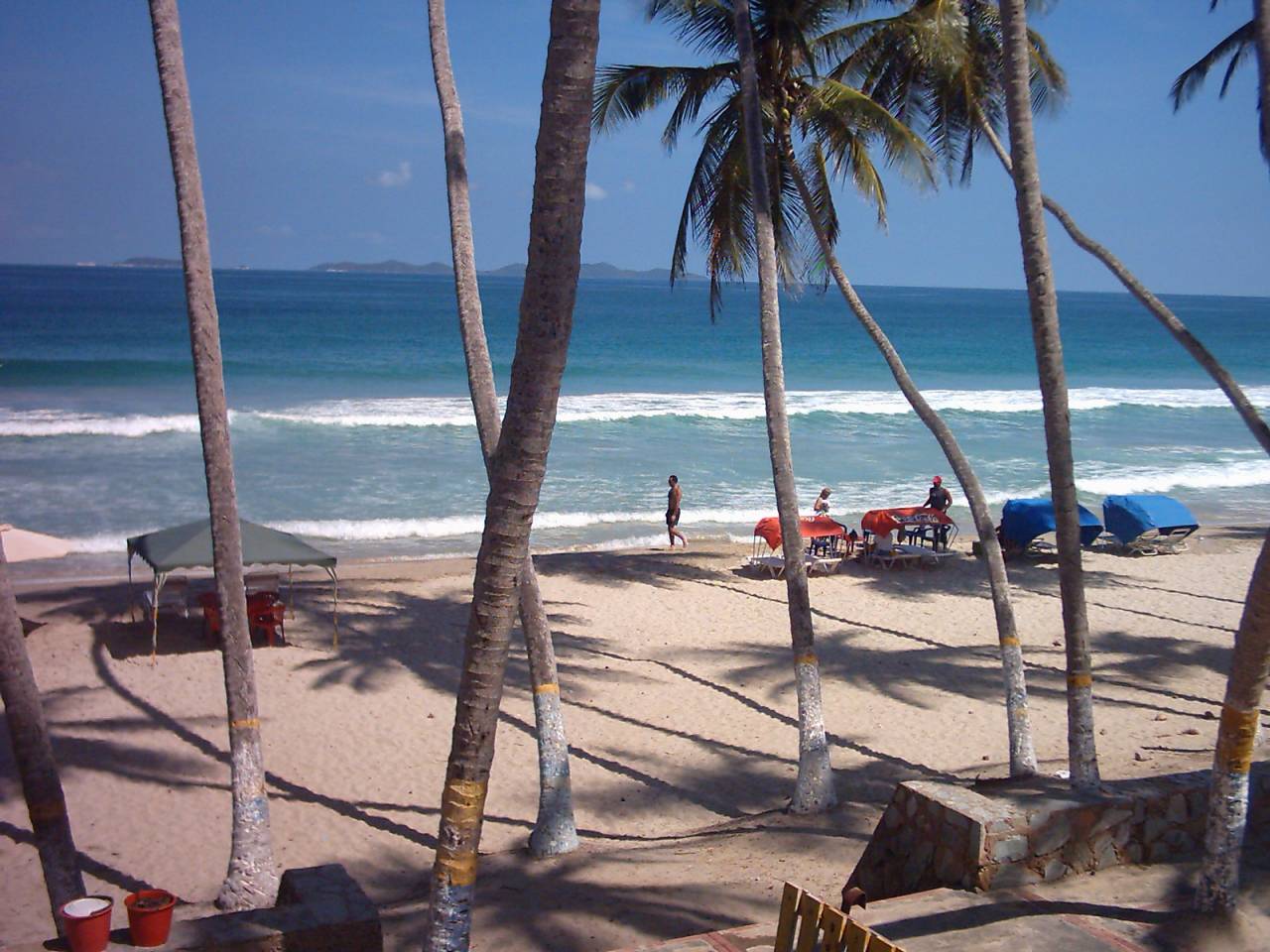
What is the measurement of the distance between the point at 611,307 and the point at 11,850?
99.9 m

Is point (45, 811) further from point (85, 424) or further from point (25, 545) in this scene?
point (85, 424)

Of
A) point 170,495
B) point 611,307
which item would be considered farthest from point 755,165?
point 611,307

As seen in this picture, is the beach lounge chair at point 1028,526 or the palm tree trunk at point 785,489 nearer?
the palm tree trunk at point 785,489

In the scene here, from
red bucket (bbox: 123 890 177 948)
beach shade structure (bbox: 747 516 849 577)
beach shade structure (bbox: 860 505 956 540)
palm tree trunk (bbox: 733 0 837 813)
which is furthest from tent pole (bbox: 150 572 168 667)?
beach shade structure (bbox: 860 505 956 540)

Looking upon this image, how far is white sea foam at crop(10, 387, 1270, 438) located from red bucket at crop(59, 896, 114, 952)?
27052mm

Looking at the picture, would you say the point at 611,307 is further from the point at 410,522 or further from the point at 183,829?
the point at 183,829

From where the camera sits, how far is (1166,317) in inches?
371

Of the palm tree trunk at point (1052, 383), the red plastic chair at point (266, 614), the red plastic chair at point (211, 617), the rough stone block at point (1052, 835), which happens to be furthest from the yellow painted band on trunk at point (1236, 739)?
the red plastic chair at point (211, 617)

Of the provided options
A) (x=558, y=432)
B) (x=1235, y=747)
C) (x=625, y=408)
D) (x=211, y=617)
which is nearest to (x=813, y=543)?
(x=211, y=617)

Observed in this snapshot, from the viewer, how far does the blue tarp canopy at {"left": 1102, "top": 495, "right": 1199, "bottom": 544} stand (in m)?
18.3

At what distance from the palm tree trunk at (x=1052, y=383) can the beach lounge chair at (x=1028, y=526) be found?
1065cm

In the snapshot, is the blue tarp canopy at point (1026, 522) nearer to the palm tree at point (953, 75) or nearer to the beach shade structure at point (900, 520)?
the beach shade structure at point (900, 520)

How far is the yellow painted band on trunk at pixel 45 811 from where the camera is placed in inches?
214

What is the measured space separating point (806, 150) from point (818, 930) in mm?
8086
